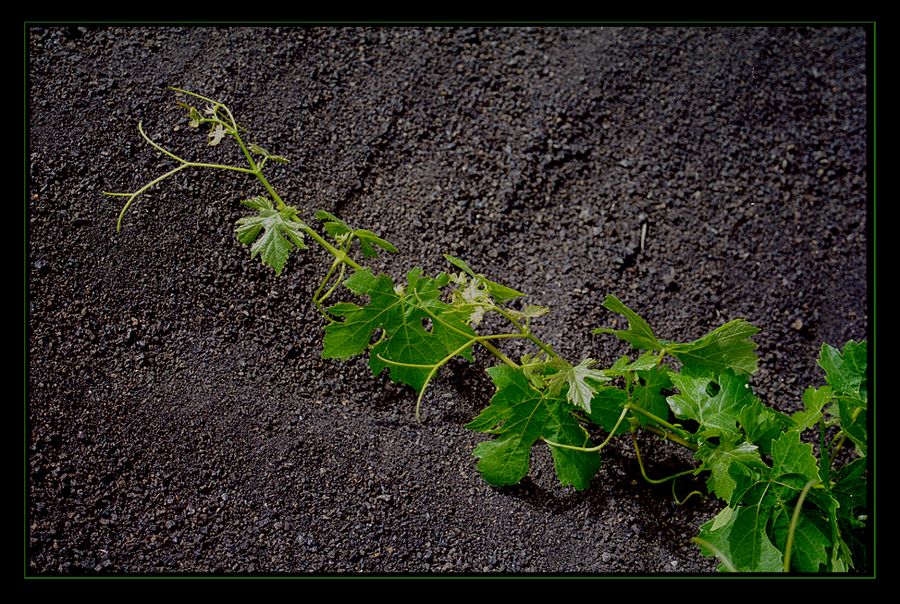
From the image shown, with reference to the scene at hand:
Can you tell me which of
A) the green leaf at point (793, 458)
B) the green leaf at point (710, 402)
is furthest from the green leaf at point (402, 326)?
the green leaf at point (793, 458)

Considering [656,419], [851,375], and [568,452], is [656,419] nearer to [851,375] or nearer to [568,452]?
[568,452]

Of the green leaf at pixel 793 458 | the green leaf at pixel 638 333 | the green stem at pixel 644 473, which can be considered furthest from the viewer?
the green stem at pixel 644 473

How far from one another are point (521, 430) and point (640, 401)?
21 cm

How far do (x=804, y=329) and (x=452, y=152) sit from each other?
742 millimetres

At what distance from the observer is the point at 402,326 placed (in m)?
1.13

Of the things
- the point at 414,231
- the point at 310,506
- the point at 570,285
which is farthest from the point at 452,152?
the point at 310,506

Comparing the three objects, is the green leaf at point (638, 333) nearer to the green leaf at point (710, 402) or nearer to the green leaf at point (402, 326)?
the green leaf at point (710, 402)

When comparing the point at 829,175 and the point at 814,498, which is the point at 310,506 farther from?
the point at 829,175

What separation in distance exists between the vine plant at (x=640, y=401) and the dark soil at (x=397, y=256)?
130 millimetres

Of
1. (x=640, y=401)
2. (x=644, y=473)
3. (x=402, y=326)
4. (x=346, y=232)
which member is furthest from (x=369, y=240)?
(x=644, y=473)

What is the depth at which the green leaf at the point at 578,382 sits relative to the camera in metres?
1.05

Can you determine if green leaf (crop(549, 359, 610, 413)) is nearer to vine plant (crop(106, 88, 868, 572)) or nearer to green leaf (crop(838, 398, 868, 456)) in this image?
vine plant (crop(106, 88, 868, 572))

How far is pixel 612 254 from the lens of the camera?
55.1 inches

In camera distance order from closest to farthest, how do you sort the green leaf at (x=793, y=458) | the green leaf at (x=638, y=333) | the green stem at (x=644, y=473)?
the green leaf at (x=793, y=458) < the green leaf at (x=638, y=333) < the green stem at (x=644, y=473)
